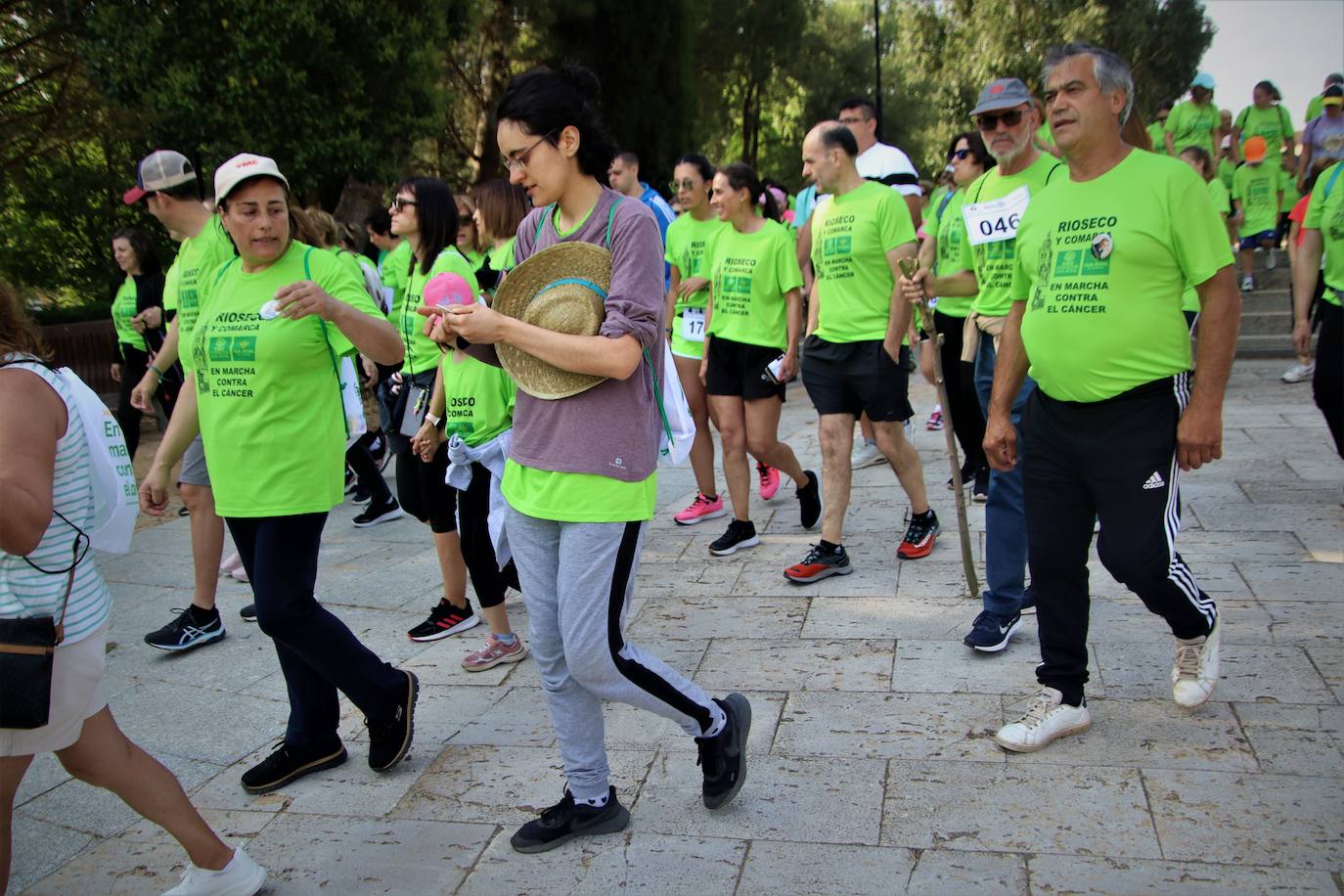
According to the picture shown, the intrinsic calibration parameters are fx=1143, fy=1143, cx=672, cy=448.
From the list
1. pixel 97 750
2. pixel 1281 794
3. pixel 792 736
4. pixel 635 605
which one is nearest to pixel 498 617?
pixel 635 605

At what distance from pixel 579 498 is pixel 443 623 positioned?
94.2 inches

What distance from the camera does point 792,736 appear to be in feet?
12.2

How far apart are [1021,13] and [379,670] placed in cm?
2916

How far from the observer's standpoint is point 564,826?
3.11 m

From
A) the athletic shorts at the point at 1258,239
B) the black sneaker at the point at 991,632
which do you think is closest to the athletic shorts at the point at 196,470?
the black sneaker at the point at 991,632

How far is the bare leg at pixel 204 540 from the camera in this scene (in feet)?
16.8

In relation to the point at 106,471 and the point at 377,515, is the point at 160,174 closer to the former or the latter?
the point at 106,471

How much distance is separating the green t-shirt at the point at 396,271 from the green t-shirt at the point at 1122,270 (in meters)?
4.37

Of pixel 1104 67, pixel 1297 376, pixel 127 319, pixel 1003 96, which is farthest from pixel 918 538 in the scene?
pixel 1297 376

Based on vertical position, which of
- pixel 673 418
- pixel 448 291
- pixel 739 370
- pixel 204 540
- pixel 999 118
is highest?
pixel 999 118

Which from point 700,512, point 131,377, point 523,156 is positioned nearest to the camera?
point 523,156

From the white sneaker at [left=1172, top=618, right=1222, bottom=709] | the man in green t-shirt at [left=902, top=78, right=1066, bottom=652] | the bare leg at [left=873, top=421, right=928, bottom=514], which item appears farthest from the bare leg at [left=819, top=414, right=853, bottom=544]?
the white sneaker at [left=1172, top=618, right=1222, bottom=709]

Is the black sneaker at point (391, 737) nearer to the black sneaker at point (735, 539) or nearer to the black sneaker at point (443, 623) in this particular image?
the black sneaker at point (443, 623)

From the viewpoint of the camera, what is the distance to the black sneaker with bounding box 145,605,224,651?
5.02m
